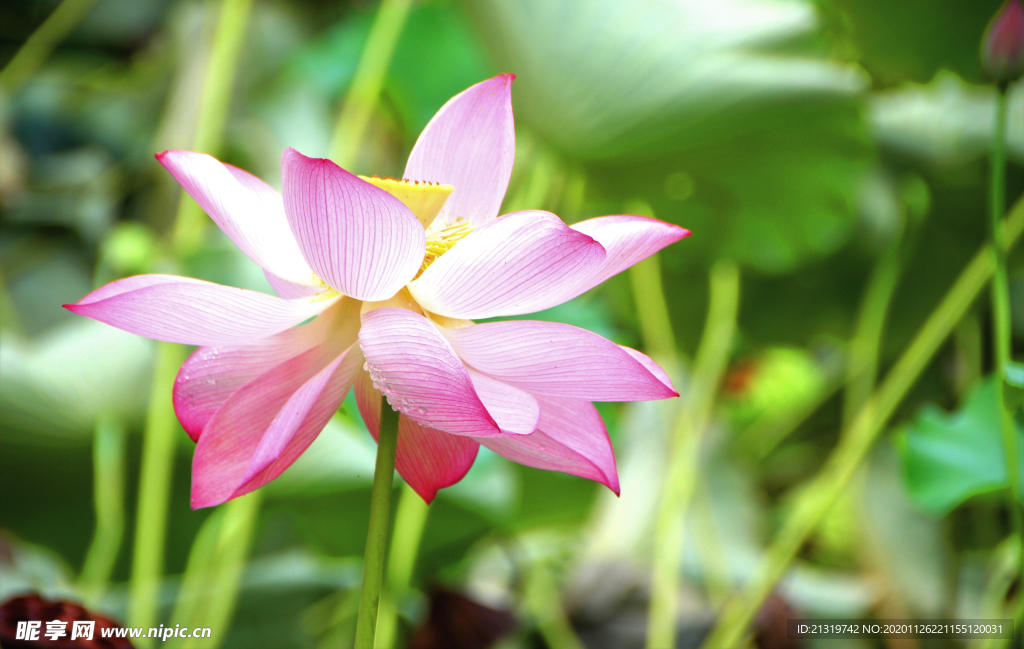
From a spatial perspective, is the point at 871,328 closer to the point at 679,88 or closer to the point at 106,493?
the point at 679,88

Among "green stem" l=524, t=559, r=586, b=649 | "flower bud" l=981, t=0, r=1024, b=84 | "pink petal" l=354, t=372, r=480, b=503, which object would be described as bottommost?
"green stem" l=524, t=559, r=586, b=649

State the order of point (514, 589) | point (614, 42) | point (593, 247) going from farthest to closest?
point (514, 589) → point (614, 42) → point (593, 247)

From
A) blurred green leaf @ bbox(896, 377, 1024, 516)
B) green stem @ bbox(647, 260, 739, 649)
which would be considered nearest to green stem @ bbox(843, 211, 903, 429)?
green stem @ bbox(647, 260, 739, 649)

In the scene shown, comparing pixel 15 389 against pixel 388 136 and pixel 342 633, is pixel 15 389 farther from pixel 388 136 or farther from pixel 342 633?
pixel 388 136

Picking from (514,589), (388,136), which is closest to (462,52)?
(388,136)

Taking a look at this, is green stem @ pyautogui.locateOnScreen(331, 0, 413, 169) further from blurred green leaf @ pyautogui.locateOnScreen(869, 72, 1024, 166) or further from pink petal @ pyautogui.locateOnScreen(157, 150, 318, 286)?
blurred green leaf @ pyautogui.locateOnScreen(869, 72, 1024, 166)
